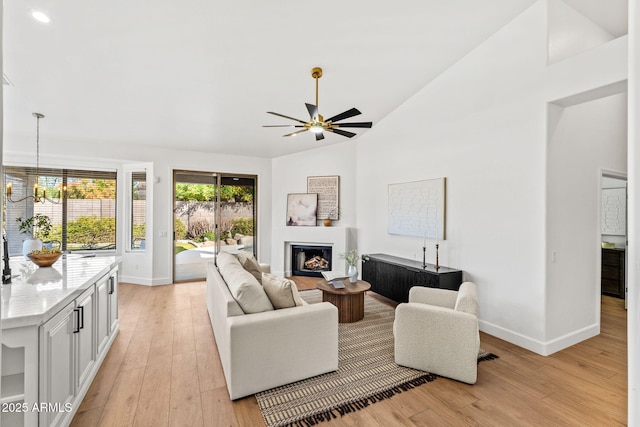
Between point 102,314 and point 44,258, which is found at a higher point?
point 44,258

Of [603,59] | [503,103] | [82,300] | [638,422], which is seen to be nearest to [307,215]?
[503,103]

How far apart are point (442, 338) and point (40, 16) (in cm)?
404

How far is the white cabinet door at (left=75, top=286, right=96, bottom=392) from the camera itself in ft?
7.31

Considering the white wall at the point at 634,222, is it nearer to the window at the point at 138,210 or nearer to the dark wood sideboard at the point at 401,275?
the dark wood sideboard at the point at 401,275

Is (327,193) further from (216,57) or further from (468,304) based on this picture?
(468,304)

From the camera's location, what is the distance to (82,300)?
7.54 ft

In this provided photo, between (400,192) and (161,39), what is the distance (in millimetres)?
3572

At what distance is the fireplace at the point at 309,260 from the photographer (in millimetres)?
6385

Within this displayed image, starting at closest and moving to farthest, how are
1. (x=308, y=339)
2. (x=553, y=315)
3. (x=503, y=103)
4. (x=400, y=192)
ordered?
(x=308, y=339) → (x=553, y=315) → (x=503, y=103) → (x=400, y=192)

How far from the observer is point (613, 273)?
480 cm

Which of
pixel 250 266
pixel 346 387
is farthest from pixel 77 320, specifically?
pixel 346 387

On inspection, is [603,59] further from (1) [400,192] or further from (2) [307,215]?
(2) [307,215]

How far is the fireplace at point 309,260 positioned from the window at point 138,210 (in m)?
2.87

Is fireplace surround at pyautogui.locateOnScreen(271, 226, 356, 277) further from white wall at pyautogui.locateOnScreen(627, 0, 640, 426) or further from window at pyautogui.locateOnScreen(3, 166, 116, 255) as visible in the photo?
white wall at pyautogui.locateOnScreen(627, 0, 640, 426)
